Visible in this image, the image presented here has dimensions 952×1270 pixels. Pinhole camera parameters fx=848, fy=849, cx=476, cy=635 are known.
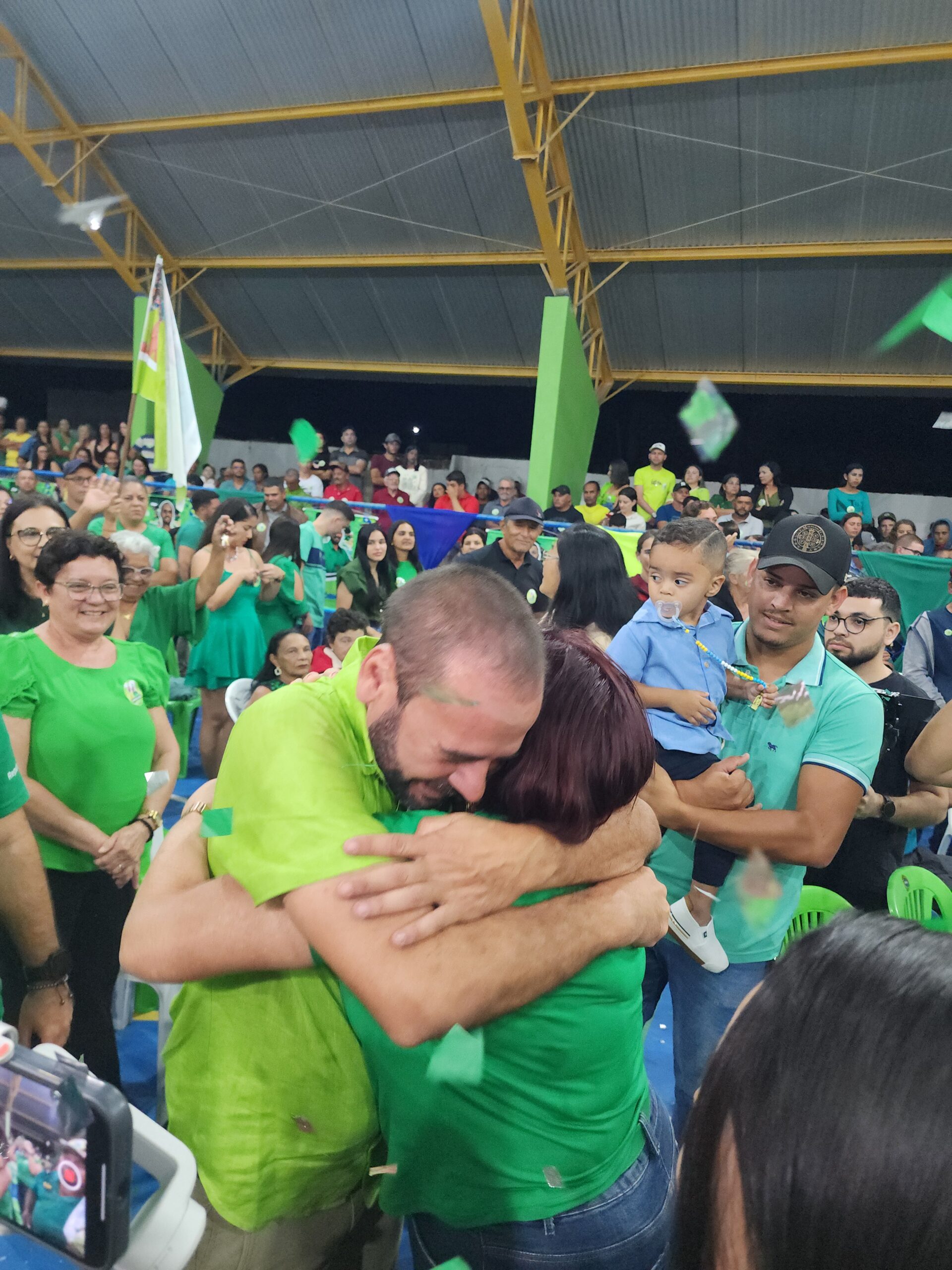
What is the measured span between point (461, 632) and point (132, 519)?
13.3ft

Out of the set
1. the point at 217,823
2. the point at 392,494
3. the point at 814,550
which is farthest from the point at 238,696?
the point at 392,494

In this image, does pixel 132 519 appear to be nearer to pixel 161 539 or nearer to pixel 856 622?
pixel 161 539

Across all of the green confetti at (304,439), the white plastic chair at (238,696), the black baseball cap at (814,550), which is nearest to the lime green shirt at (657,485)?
the green confetti at (304,439)

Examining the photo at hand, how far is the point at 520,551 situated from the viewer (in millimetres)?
4824

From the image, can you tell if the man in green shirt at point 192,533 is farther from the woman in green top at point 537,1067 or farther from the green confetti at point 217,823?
the woman in green top at point 537,1067

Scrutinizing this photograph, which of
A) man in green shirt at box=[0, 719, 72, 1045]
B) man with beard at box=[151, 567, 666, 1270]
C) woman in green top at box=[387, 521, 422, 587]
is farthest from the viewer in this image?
woman in green top at box=[387, 521, 422, 587]

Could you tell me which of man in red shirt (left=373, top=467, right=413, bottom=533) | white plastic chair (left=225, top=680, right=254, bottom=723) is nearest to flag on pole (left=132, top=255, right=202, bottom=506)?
white plastic chair (left=225, top=680, right=254, bottom=723)

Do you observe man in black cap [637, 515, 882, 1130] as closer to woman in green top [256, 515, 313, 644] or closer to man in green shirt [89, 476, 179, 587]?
man in green shirt [89, 476, 179, 587]

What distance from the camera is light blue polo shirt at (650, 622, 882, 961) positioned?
1.92 m

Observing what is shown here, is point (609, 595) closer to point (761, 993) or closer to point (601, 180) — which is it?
point (761, 993)

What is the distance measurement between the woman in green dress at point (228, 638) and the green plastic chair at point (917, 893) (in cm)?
330

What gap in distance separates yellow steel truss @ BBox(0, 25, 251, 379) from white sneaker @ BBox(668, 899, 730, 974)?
13227 mm

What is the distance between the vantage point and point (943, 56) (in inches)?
300

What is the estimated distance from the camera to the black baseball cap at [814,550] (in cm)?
198
